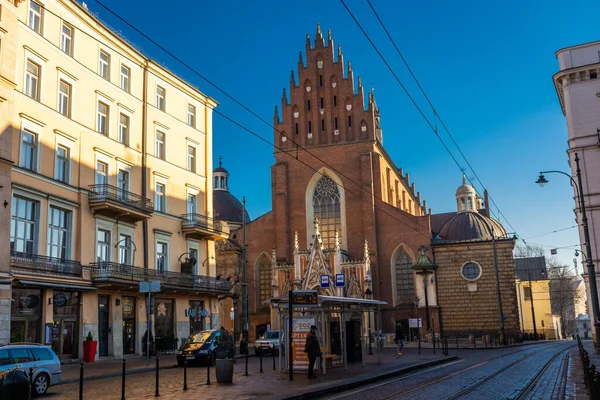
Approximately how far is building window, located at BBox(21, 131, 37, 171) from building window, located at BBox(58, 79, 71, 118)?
2.30m

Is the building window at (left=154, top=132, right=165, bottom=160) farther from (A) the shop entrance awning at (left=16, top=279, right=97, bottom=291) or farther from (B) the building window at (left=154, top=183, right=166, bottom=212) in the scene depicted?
(A) the shop entrance awning at (left=16, top=279, right=97, bottom=291)

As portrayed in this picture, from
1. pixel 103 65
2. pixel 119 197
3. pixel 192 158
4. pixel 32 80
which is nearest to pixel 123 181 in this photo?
pixel 119 197

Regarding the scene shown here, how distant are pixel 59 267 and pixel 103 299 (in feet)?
12.1

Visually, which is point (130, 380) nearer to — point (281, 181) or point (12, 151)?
point (12, 151)

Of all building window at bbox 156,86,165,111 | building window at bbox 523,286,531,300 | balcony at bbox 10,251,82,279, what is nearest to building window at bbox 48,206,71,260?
balcony at bbox 10,251,82,279

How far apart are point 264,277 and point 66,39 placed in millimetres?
30894

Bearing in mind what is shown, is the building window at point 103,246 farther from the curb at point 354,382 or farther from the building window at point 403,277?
the building window at point 403,277

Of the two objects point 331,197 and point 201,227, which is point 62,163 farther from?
point 331,197

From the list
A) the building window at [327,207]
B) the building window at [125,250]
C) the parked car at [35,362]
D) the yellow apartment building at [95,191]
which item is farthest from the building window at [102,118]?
the building window at [327,207]

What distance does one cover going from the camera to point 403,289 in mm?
52125

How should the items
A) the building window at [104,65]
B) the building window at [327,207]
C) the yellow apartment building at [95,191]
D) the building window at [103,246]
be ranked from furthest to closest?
the building window at [327,207]
the building window at [104,65]
the building window at [103,246]
the yellow apartment building at [95,191]

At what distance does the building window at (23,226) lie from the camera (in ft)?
80.6

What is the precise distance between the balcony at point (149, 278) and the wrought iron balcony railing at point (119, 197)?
3.03 meters

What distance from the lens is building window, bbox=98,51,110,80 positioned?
1238 inches
